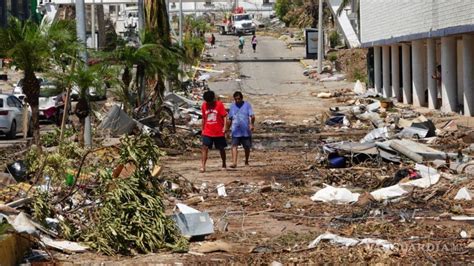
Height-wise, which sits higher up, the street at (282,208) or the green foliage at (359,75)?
the street at (282,208)

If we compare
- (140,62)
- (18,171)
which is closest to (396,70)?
(140,62)

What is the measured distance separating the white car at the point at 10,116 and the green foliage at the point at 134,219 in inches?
845

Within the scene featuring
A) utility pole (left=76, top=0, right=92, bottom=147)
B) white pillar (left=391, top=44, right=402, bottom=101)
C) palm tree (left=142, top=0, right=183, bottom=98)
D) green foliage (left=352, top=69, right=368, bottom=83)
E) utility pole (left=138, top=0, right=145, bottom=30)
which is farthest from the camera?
green foliage (left=352, top=69, right=368, bottom=83)

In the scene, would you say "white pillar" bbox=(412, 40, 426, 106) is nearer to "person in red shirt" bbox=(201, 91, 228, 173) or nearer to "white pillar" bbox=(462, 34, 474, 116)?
"white pillar" bbox=(462, 34, 474, 116)

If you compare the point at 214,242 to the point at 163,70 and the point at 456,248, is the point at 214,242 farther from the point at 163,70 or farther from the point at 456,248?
the point at 163,70

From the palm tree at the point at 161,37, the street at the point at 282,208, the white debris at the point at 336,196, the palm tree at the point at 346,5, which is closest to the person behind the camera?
the street at the point at 282,208

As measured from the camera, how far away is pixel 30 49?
20859 mm

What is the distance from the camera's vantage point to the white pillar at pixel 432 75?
1551 inches

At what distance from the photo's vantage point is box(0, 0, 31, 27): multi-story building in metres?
95.4

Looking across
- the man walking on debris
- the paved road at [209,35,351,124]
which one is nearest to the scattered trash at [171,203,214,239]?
the man walking on debris

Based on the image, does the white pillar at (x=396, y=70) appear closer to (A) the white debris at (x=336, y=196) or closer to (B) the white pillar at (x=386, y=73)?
(B) the white pillar at (x=386, y=73)

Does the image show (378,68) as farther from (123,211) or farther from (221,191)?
(123,211)

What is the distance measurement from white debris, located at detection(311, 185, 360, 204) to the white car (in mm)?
19022

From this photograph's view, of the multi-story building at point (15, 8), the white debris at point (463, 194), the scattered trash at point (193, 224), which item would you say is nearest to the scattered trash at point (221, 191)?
the white debris at point (463, 194)
